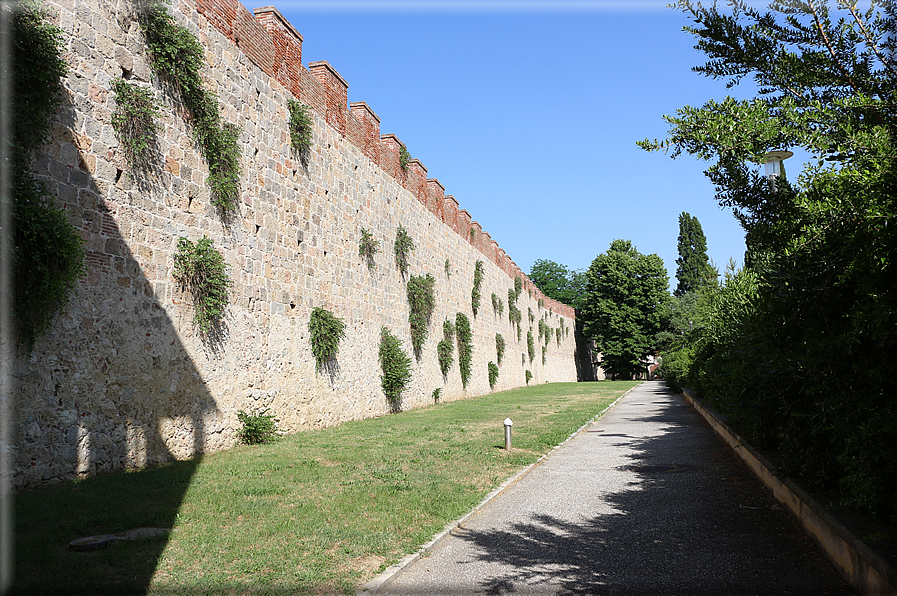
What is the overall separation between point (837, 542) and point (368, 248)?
13025 mm

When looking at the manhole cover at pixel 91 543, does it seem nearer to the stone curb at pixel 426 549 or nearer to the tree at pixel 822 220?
the stone curb at pixel 426 549

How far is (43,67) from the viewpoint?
6.60 meters

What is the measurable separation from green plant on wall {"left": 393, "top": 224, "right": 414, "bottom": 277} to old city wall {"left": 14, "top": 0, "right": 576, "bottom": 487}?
1.09ft

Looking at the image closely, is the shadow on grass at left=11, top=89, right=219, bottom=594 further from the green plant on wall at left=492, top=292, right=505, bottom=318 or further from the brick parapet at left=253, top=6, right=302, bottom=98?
the green plant on wall at left=492, top=292, right=505, bottom=318

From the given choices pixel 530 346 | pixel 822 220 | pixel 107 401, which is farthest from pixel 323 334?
pixel 530 346

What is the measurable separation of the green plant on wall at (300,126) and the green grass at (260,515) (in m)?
6.24

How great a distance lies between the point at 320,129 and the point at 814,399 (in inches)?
457

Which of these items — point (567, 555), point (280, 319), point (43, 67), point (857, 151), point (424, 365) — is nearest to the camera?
point (857, 151)

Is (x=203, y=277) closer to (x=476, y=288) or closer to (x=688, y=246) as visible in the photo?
(x=476, y=288)

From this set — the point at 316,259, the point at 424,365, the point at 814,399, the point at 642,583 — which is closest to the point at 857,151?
the point at 814,399

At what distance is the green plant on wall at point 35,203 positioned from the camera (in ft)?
20.4

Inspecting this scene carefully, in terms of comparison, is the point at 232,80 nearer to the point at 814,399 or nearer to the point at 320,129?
the point at 320,129

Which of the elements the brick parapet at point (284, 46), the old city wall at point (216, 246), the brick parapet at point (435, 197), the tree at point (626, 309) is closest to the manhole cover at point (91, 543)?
the old city wall at point (216, 246)

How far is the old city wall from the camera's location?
7066 millimetres
